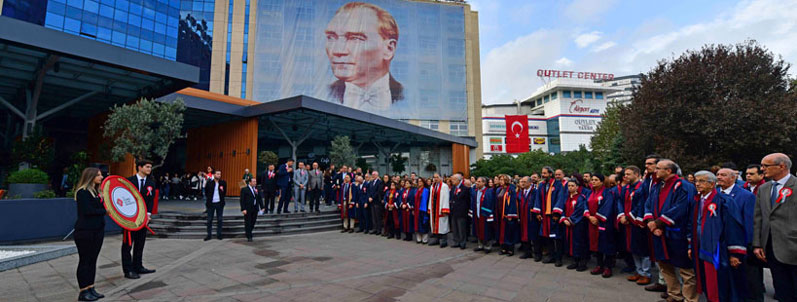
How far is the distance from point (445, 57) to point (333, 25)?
14.6 m

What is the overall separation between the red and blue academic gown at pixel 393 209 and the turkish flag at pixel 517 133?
50.2 metres

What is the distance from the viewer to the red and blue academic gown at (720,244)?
3.68 meters

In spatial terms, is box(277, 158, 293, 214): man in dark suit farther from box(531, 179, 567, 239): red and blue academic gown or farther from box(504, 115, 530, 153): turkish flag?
box(504, 115, 530, 153): turkish flag

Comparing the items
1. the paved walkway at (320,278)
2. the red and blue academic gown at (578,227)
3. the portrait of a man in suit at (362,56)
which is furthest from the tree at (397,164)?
the red and blue academic gown at (578,227)

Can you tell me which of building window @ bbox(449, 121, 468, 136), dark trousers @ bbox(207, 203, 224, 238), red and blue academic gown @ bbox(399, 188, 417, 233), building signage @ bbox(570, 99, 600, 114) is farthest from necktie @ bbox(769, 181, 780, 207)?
building signage @ bbox(570, 99, 600, 114)

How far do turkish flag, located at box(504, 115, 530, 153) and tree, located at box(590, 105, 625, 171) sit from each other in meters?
21.6

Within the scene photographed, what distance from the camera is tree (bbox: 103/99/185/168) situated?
9961 mm

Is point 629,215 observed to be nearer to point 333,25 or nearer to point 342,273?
point 342,273

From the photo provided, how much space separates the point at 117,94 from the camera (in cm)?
1339

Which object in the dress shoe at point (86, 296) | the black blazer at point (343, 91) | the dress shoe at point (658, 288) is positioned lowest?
the dress shoe at point (658, 288)

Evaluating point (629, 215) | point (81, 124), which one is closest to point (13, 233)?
point (629, 215)

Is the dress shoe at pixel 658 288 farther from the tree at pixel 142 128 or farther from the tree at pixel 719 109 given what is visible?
the tree at pixel 719 109

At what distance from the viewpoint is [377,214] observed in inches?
395

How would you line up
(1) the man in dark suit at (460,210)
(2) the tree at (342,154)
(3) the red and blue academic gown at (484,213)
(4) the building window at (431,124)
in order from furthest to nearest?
(4) the building window at (431,124) → (2) the tree at (342,154) → (1) the man in dark suit at (460,210) → (3) the red and blue academic gown at (484,213)
